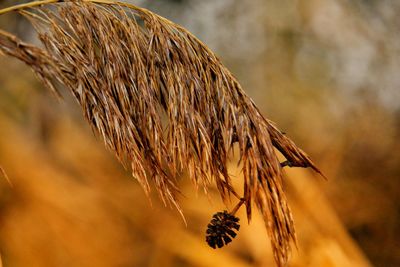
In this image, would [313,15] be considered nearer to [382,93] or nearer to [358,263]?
[382,93]

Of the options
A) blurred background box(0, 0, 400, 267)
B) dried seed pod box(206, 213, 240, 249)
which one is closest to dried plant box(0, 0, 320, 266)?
dried seed pod box(206, 213, 240, 249)

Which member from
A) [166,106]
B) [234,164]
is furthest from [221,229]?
[234,164]

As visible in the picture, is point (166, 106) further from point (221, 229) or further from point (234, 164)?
point (234, 164)

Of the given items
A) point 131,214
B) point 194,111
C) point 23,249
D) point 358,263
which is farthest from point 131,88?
point 358,263

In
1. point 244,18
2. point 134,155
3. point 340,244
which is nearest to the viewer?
point 134,155

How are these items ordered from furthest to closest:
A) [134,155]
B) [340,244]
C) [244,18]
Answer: [244,18] < [340,244] < [134,155]

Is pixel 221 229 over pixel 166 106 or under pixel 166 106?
under
